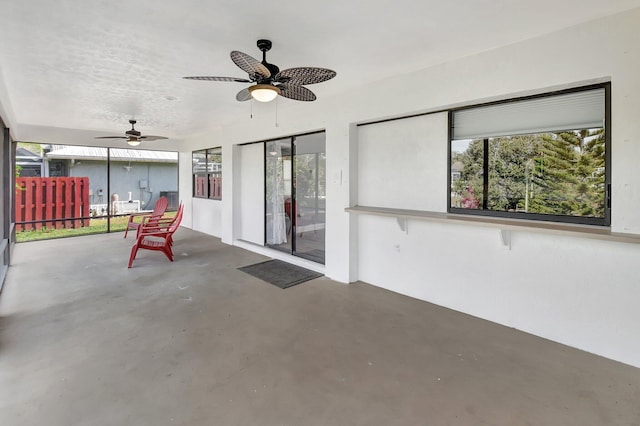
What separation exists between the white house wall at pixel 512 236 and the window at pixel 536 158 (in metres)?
0.17

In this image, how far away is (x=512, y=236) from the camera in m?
2.91

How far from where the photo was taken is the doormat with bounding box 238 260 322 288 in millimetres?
4293

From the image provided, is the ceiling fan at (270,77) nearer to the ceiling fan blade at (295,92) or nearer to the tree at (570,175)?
the ceiling fan blade at (295,92)

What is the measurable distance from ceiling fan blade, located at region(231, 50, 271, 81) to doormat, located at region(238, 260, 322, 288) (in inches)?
103

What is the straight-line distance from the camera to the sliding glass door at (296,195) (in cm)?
491

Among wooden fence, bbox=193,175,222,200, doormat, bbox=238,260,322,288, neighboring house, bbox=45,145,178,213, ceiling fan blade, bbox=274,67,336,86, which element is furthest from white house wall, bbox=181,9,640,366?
neighboring house, bbox=45,145,178,213

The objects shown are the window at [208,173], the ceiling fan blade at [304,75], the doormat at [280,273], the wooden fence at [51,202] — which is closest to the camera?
the ceiling fan blade at [304,75]

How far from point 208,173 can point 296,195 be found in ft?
11.5

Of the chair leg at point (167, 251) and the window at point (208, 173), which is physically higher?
the window at point (208, 173)

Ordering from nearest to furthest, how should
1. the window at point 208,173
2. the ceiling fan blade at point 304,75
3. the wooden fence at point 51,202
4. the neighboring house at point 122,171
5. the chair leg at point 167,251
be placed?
the ceiling fan blade at point 304,75 → the chair leg at point 167,251 → the wooden fence at point 51,202 → the window at point 208,173 → the neighboring house at point 122,171

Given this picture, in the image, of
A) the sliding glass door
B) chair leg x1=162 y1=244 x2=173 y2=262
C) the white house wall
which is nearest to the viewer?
the white house wall

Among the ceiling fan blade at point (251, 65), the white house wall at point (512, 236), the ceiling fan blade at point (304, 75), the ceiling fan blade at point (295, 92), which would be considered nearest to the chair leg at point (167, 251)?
the white house wall at point (512, 236)

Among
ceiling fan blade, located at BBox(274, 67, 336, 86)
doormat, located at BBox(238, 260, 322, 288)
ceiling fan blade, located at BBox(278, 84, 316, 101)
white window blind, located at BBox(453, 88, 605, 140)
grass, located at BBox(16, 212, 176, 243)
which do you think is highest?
ceiling fan blade, located at BBox(278, 84, 316, 101)

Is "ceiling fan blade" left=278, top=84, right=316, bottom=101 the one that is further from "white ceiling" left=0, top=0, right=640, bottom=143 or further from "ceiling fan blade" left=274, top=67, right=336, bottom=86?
"white ceiling" left=0, top=0, right=640, bottom=143
